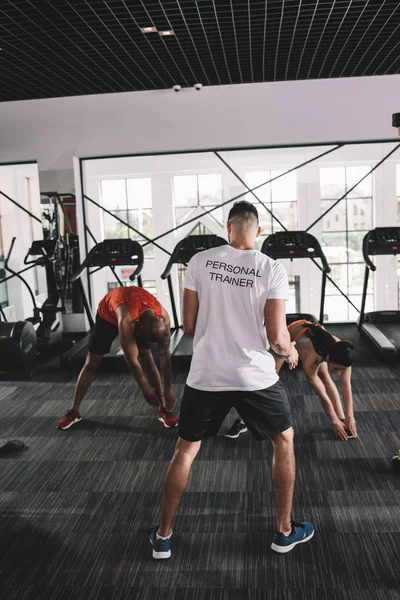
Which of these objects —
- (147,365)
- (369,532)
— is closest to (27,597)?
(369,532)

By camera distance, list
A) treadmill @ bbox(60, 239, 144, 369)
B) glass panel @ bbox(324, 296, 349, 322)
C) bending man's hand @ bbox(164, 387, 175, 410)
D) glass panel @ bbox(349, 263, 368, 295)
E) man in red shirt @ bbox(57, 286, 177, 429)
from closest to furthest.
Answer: man in red shirt @ bbox(57, 286, 177, 429) → bending man's hand @ bbox(164, 387, 175, 410) → treadmill @ bbox(60, 239, 144, 369) → glass panel @ bbox(324, 296, 349, 322) → glass panel @ bbox(349, 263, 368, 295)

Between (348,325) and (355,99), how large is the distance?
265 centimetres

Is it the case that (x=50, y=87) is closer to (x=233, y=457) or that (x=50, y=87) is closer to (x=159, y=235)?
(x=159, y=235)

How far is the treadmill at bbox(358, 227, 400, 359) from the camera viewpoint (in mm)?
5840

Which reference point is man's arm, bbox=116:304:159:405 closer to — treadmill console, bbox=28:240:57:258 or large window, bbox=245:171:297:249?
treadmill console, bbox=28:240:57:258

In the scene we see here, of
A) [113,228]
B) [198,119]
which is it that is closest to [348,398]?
[198,119]

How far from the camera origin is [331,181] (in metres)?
7.21

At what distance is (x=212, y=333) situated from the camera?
229 cm

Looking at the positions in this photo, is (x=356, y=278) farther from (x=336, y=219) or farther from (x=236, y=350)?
(x=236, y=350)

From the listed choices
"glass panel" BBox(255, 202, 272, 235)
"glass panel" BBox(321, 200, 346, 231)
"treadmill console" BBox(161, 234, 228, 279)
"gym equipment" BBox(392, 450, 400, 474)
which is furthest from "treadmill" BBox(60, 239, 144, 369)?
"gym equipment" BBox(392, 450, 400, 474)

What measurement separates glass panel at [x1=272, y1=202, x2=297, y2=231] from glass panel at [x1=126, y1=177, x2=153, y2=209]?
5.39ft

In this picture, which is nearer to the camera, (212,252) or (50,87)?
(212,252)

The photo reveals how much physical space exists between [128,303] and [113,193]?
381 cm

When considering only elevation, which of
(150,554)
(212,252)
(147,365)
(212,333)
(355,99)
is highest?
(355,99)
